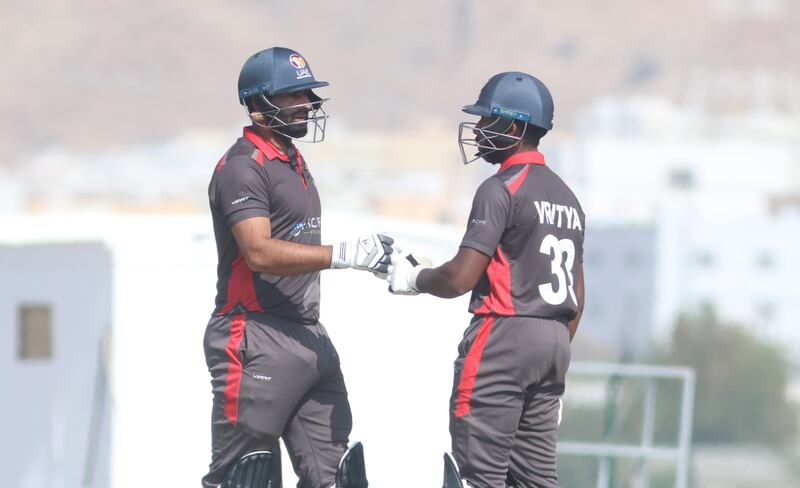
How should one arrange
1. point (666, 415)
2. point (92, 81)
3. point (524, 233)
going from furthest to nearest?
point (92, 81)
point (666, 415)
point (524, 233)

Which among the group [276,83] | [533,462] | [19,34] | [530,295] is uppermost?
→ [19,34]

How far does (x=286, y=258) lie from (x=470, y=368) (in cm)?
82

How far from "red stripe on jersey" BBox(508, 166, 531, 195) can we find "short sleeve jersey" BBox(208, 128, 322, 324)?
863mm

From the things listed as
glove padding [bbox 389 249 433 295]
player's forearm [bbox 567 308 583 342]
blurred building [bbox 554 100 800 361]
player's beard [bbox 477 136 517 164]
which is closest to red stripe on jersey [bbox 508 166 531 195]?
player's beard [bbox 477 136 517 164]

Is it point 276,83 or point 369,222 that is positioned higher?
point 276,83

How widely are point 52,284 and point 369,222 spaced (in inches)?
75.4

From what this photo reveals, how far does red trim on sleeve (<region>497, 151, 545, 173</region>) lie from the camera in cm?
566

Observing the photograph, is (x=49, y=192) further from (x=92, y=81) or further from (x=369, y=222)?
(x=369, y=222)

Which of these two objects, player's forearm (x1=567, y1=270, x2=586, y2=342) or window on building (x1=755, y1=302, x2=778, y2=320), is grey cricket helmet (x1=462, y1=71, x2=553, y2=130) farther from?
window on building (x1=755, y1=302, x2=778, y2=320)

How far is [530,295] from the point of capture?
5535 millimetres

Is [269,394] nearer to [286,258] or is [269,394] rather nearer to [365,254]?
[286,258]

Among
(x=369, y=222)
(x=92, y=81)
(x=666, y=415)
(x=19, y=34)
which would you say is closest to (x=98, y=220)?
(x=369, y=222)

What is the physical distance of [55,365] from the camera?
8.46m

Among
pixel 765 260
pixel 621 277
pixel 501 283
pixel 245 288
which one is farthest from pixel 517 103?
pixel 621 277
